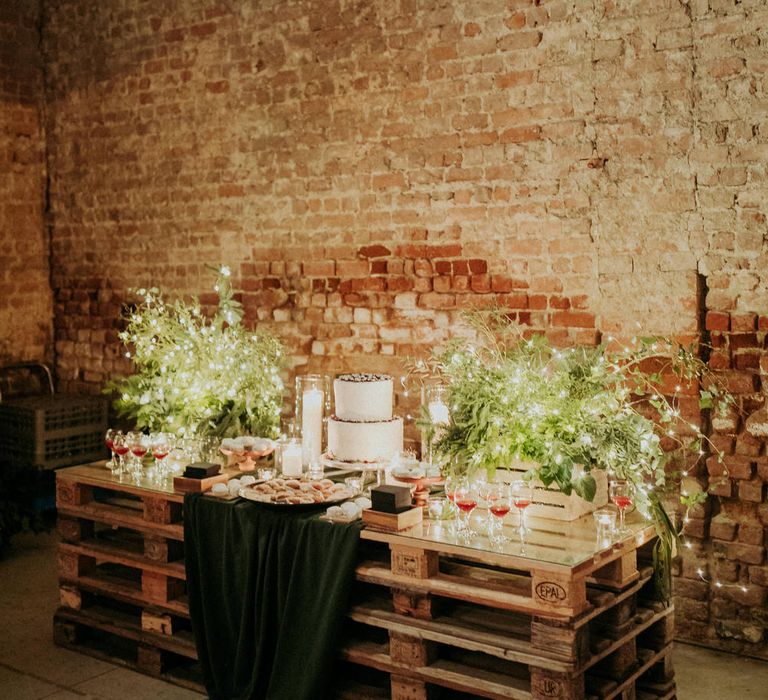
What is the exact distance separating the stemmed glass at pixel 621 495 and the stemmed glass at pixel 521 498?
0.32 meters

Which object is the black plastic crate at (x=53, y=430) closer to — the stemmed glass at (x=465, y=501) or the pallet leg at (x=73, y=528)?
the pallet leg at (x=73, y=528)

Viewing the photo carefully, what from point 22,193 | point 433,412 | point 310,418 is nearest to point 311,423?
point 310,418

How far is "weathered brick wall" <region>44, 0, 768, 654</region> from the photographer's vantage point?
422cm

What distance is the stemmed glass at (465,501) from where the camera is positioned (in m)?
3.38

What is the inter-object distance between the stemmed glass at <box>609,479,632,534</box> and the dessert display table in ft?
0.22

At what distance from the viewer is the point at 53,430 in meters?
6.52

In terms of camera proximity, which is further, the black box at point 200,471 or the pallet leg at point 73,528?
the pallet leg at point 73,528

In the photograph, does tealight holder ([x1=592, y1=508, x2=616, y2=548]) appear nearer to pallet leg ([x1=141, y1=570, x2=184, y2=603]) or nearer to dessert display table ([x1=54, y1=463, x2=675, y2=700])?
dessert display table ([x1=54, y1=463, x2=675, y2=700])

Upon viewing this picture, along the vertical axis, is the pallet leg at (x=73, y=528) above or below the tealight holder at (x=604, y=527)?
below

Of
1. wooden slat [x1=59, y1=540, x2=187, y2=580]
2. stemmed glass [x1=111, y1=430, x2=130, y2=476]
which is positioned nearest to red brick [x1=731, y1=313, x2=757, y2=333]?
wooden slat [x1=59, y1=540, x2=187, y2=580]

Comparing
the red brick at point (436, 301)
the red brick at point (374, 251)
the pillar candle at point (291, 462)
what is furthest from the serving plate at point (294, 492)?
the red brick at point (374, 251)

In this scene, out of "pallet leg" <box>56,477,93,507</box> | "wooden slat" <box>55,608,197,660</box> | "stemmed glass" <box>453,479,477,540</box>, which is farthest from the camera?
"pallet leg" <box>56,477,93,507</box>

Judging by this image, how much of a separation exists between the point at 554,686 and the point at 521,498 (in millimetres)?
659

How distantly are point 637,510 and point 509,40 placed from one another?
2.52m
